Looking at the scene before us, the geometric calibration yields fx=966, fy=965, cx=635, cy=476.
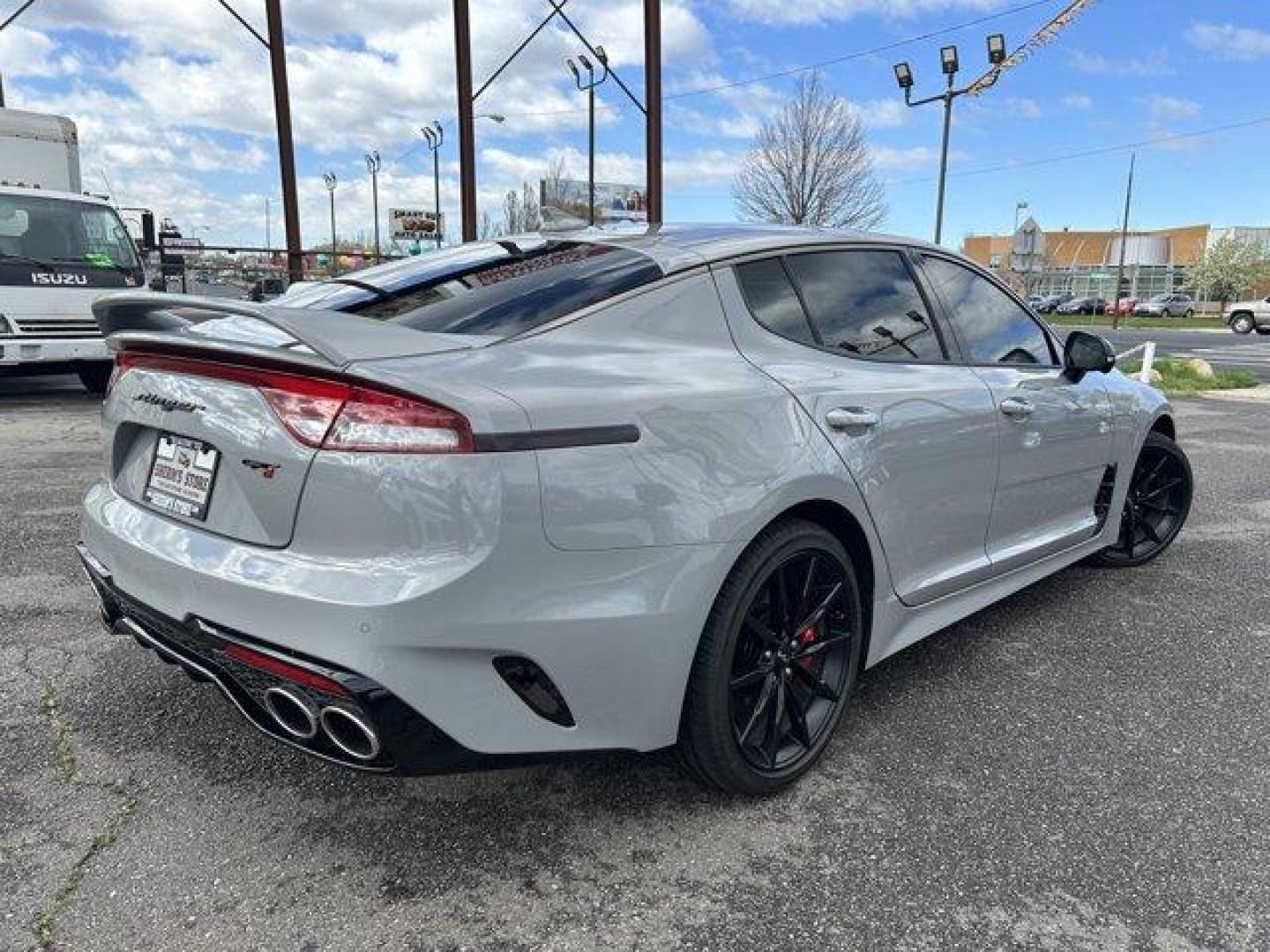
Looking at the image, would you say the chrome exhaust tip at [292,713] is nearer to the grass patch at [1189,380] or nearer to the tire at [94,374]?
the tire at [94,374]

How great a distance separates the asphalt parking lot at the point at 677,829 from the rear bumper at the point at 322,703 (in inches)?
14.1

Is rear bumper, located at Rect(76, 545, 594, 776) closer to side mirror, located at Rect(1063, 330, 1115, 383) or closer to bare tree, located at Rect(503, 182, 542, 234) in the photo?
side mirror, located at Rect(1063, 330, 1115, 383)

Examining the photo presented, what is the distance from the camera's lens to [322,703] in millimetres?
1985

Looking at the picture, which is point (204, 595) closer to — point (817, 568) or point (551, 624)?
point (551, 624)

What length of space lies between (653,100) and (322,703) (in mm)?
15857

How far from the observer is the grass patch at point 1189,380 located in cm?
1438

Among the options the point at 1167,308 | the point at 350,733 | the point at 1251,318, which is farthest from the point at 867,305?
the point at 1167,308

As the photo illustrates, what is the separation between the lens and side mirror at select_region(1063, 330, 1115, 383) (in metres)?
3.81

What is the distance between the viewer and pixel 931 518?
3.04 meters

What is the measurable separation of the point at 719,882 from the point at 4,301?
31.7 ft

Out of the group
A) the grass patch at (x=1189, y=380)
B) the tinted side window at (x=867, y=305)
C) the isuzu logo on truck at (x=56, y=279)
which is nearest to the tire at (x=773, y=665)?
the tinted side window at (x=867, y=305)

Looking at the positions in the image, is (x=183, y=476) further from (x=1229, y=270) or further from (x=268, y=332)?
(x=1229, y=270)

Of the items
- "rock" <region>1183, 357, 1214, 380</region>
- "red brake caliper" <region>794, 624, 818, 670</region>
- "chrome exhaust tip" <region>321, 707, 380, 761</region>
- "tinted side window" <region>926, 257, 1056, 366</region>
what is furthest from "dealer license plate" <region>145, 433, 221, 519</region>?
"rock" <region>1183, 357, 1214, 380</region>


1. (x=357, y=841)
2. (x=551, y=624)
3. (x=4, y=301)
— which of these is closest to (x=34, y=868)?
(x=357, y=841)
